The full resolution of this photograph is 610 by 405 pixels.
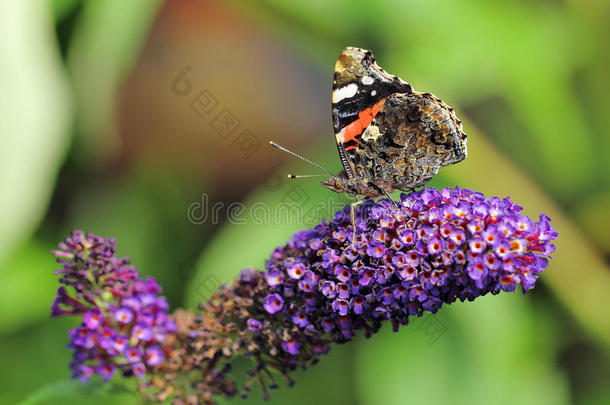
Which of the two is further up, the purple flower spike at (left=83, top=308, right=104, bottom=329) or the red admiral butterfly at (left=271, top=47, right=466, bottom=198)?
the red admiral butterfly at (left=271, top=47, right=466, bottom=198)

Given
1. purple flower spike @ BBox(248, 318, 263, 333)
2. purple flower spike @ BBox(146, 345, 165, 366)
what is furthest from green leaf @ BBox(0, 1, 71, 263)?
purple flower spike @ BBox(248, 318, 263, 333)

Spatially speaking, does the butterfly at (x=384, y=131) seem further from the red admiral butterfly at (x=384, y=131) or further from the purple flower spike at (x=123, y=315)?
the purple flower spike at (x=123, y=315)

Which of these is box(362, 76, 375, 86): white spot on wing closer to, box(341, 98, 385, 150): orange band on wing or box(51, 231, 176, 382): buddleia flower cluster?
box(341, 98, 385, 150): orange band on wing

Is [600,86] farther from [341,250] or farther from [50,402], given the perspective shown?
[50,402]

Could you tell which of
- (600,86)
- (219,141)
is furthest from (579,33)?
(219,141)

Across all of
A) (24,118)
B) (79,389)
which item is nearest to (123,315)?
(79,389)

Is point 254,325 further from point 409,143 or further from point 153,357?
point 409,143
